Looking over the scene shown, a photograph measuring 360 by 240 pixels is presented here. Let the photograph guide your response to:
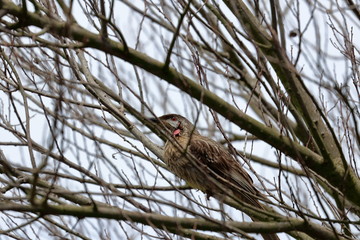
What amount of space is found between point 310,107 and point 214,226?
71.7 inches

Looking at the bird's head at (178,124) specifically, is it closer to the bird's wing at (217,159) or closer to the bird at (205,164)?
the bird at (205,164)

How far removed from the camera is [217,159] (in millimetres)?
6215

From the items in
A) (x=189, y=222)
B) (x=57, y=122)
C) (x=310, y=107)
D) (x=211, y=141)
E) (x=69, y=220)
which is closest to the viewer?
(x=57, y=122)

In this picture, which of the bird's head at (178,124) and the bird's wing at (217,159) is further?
the bird's head at (178,124)

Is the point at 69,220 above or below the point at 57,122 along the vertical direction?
above

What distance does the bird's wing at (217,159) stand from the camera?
595 centimetres

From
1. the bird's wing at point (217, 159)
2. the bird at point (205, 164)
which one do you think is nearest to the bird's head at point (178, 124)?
the bird at point (205, 164)

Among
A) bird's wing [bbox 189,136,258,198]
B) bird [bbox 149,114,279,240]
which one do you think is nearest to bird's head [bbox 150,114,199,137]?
bird [bbox 149,114,279,240]

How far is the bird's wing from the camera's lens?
5.95 meters

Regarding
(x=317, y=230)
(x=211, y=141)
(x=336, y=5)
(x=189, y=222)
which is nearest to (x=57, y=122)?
(x=189, y=222)

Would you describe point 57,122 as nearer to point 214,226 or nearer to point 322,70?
point 214,226

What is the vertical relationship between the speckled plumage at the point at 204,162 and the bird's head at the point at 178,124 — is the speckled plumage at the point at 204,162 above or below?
below

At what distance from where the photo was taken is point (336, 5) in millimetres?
5105

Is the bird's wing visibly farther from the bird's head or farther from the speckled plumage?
the bird's head
